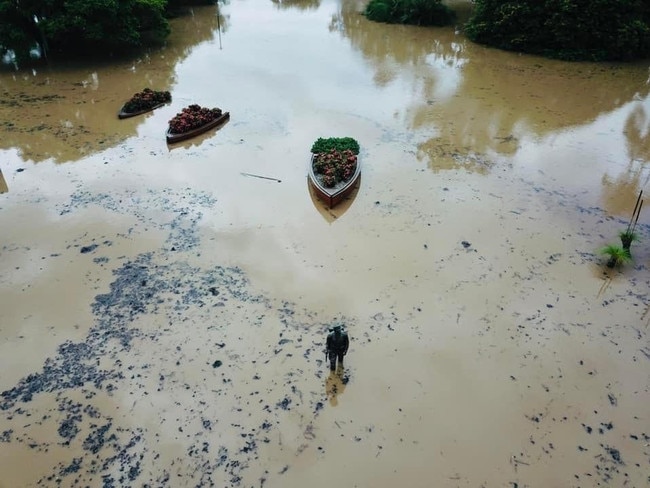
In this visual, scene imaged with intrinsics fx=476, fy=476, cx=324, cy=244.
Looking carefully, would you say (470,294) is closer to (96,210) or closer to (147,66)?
(96,210)

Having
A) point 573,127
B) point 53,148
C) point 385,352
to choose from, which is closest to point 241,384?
point 385,352

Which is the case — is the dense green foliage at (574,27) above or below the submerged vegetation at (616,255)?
above

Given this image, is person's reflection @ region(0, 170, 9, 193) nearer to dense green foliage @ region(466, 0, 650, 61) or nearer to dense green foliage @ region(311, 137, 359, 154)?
dense green foliage @ region(311, 137, 359, 154)

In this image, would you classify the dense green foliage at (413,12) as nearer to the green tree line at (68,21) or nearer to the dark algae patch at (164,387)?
the green tree line at (68,21)

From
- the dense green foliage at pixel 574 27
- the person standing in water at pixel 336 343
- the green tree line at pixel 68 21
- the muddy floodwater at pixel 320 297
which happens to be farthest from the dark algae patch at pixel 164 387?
the dense green foliage at pixel 574 27

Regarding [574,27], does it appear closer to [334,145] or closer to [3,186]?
Result: [334,145]

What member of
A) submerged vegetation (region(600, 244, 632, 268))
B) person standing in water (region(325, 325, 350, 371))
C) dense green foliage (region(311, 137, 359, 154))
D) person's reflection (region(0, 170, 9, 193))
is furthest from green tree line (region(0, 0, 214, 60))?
submerged vegetation (region(600, 244, 632, 268))

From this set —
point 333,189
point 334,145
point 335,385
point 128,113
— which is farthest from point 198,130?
point 335,385
